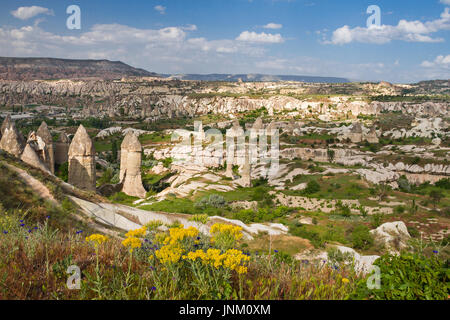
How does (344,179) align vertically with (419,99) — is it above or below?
below

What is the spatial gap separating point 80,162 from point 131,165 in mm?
4504

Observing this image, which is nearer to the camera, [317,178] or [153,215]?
[153,215]

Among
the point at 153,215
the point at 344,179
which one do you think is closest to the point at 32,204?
the point at 153,215

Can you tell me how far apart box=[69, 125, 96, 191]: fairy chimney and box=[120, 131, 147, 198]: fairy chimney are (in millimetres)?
3817

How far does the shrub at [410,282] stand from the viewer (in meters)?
2.88

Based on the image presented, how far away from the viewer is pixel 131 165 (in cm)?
2294

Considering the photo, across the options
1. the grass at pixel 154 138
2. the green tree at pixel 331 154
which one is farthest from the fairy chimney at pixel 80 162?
the grass at pixel 154 138

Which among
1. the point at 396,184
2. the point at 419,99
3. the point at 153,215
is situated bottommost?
the point at 396,184

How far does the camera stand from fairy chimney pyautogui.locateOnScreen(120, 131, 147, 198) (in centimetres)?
2261

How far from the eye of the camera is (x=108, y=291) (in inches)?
119

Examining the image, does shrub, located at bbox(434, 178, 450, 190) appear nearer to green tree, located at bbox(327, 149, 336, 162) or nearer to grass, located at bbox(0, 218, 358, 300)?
green tree, located at bbox(327, 149, 336, 162)

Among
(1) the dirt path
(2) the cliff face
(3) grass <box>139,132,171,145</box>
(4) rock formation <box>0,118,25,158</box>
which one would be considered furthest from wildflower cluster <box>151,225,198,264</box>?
(2) the cliff face
